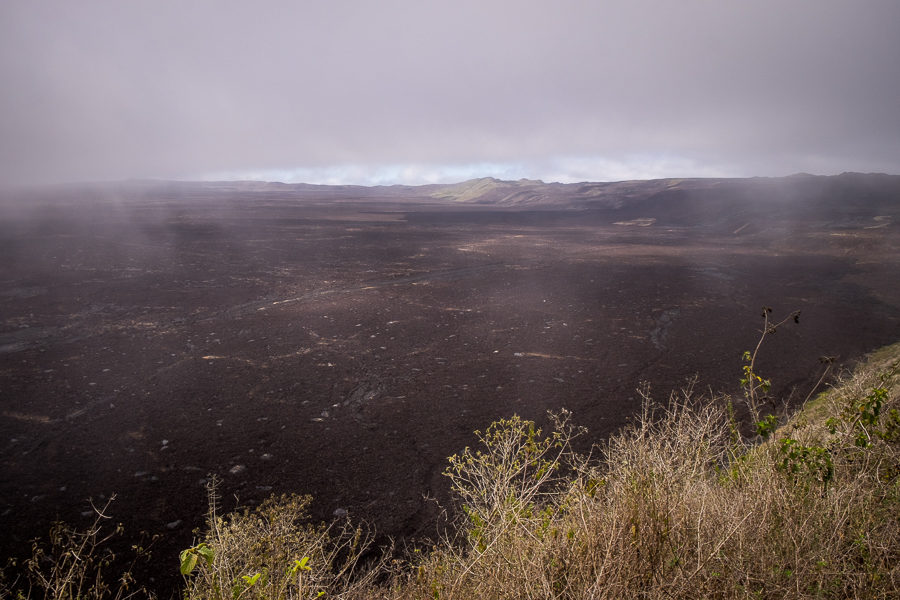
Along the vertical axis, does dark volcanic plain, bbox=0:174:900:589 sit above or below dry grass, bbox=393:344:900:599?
below

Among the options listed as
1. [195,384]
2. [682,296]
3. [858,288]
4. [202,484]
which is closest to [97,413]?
[195,384]

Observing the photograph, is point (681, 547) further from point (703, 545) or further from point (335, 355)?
point (335, 355)

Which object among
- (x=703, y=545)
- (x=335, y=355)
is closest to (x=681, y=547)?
(x=703, y=545)

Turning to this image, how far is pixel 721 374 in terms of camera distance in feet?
24.9

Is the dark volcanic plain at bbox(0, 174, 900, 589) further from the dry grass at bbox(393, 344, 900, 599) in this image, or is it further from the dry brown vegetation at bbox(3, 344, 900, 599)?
the dry grass at bbox(393, 344, 900, 599)

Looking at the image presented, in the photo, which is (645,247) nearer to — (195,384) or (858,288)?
(858,288)

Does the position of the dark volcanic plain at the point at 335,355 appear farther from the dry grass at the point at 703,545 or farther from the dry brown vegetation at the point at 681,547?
the dry grass at the point at 703,545

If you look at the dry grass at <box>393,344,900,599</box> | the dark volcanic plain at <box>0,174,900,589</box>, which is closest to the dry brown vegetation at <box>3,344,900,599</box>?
the dry grass at <box>393,344,900,599</box>

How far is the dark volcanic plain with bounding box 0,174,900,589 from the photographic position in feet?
15.6

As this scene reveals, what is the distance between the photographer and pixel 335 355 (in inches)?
327

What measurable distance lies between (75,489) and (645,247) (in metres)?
25.5

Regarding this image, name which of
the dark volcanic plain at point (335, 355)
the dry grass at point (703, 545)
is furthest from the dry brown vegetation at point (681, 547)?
the dark volcanic plain at point (335, 355)

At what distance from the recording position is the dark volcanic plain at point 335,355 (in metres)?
4.76

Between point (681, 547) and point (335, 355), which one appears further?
point (335, 355)
